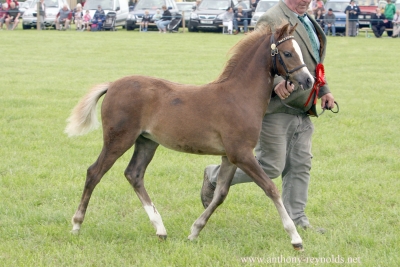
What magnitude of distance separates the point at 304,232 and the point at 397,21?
27.6m

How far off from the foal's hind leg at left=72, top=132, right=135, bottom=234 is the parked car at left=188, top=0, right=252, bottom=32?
28188 millimetres

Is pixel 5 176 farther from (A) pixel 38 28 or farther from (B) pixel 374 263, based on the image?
(A) pixel 38 28

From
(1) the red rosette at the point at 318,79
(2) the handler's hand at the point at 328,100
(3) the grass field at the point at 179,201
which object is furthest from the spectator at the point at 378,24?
(1) the red rosette at the point at 318,79

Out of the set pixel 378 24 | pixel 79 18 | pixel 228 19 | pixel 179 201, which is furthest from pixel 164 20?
pixel 179 201

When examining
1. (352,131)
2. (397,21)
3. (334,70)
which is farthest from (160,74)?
(397,21)

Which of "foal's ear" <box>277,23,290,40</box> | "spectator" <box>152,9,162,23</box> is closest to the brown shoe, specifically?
"foal's ear" <box>277,23,290,40</box>

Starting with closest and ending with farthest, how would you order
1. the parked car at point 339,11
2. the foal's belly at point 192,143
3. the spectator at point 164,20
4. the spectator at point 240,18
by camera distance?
the foal's belly at point 192,143, the parked car at point 339,11, the spectator at point 240,18, the spectator at point 164,20

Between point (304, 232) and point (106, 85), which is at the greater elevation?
point (106, 85)

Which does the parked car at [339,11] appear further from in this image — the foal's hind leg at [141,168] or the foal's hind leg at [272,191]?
the foal's hind leg at [272,191]

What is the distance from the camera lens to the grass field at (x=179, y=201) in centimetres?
514

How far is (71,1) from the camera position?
4931cm

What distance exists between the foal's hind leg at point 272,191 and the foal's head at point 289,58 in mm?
729

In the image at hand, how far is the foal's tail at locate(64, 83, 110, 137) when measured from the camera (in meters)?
5.74

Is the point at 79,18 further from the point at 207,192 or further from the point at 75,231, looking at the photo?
the point at 75,231
